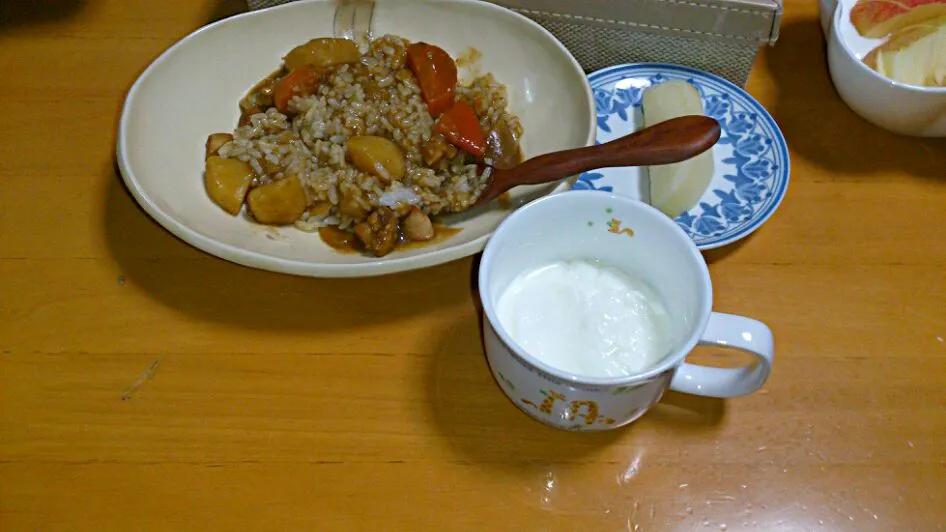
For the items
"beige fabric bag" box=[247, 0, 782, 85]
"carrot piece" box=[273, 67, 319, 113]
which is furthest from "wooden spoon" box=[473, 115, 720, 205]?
"carrot piece" box=[273, 67, 319, 113]

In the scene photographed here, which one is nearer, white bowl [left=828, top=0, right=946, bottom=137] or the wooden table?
the wooden table

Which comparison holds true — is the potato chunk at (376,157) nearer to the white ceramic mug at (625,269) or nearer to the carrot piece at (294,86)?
the carrot piece at (294,86)

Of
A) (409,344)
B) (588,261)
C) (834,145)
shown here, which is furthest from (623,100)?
(409,344)

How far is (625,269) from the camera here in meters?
0.96

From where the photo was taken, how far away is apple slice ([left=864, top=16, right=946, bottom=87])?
47.2 inches

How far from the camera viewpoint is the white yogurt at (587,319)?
2.81ft

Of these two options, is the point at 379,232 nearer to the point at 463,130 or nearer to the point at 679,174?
the point at 463,130

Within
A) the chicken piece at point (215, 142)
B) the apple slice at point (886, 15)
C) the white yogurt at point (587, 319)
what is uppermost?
the apple slice at point (886, 15)

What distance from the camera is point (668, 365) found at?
768 millimetres

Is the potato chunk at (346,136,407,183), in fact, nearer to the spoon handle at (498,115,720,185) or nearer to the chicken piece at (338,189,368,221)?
the chicken piece at (338,189,368,221)

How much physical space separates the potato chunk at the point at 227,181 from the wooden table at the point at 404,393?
0.10m

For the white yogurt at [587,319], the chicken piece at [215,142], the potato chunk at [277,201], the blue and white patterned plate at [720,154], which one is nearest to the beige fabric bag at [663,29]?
the blue and white patterned plate at [720,154]

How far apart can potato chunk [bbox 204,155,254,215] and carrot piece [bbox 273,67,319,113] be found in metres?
0.15

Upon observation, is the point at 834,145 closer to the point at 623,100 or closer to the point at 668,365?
the point at 623,100
